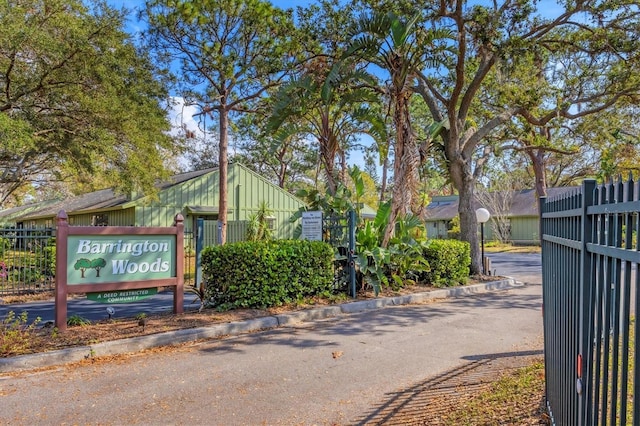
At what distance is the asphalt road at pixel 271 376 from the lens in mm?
4348

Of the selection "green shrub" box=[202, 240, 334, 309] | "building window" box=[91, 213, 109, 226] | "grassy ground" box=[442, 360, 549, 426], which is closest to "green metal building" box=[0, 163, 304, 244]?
"building window" box=[91, 213, 109, 226]

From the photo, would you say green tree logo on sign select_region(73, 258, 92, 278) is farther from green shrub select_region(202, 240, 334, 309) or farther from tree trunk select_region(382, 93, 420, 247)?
tree trunk select_region(382, 93, 420, 247)

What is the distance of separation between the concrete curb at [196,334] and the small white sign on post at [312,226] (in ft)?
6.11

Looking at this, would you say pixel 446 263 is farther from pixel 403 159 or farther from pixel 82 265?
pixel 82 265

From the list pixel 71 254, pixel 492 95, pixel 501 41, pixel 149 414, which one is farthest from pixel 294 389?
pixel 492 95

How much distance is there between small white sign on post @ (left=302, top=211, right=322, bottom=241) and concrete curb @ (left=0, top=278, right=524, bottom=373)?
1.86m

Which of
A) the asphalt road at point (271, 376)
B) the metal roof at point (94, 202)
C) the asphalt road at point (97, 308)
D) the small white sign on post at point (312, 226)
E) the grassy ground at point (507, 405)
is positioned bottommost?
the asphalt road at point (97, 308)

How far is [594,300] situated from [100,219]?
82.7 ft

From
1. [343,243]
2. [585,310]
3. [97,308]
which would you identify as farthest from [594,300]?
[97,308]

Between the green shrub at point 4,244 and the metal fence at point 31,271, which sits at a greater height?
the green shrub at point 4,244

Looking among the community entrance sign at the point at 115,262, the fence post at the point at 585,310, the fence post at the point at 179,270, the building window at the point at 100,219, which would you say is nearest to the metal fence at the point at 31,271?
the fence post at the point at 179,270

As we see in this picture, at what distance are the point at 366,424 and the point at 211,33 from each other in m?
13.9

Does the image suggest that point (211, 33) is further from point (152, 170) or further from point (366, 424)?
point (366, 424)

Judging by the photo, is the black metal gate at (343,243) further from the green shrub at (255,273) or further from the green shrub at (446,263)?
the green shrub at (446,263)
